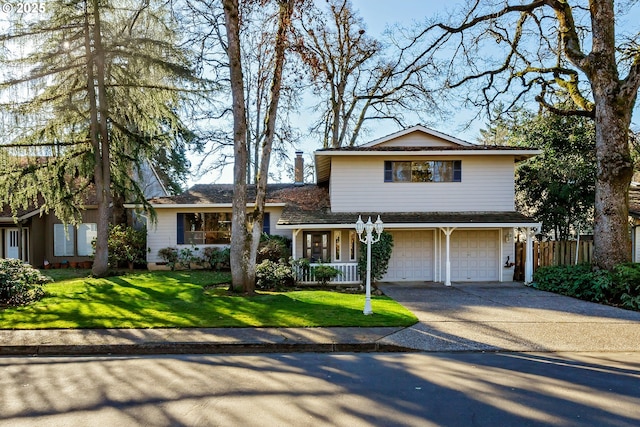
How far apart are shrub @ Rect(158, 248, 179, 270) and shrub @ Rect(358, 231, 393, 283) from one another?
8.78 metres

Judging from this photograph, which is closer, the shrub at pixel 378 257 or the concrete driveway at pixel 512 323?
the concrete driveway at pixel 512 323

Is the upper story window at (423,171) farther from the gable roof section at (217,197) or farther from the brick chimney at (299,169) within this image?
the brick chimney at (299,169)

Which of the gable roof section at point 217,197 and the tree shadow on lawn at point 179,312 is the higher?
the gable roof section at point 217,197

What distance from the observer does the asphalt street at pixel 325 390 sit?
14.1 feet

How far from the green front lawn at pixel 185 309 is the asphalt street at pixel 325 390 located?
185 centimetres

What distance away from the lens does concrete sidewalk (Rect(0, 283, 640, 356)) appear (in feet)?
23.1

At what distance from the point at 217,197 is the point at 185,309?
9861 millimetres

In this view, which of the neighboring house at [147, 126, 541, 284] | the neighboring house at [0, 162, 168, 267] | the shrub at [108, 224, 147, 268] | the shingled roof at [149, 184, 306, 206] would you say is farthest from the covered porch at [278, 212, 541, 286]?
the neighboring house at [0, 162, 168, 267]

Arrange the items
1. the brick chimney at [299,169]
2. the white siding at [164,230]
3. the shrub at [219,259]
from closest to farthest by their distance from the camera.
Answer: the shrub at [219,259] → the white siding at [164,230] → the brick chimney at [299,169]

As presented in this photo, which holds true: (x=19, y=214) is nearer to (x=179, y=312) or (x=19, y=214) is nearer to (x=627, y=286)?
(x=179, y=312)

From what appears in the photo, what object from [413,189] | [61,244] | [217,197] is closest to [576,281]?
[413,189]

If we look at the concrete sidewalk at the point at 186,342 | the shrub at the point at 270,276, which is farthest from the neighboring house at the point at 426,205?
the concrete sidewalk at the point at 186,342

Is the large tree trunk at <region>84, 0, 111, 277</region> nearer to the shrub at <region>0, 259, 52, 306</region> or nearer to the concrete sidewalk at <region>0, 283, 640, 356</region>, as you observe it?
the shrub at <region>0, 259, 52, 306</region>

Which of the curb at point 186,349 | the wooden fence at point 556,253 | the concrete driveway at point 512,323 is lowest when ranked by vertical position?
the concrete driveway at point 512,323
